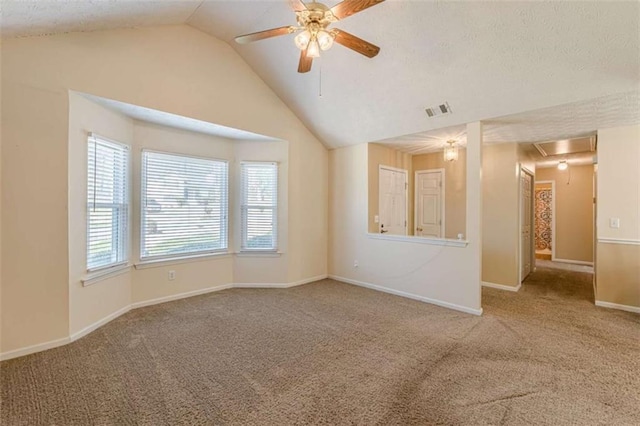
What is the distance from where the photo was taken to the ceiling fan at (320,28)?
210cm

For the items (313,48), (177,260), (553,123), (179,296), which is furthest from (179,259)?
(553,123)

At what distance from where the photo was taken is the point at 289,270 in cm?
497

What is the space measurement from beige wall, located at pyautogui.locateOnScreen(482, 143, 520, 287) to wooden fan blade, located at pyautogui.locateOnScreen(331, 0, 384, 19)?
396 cm

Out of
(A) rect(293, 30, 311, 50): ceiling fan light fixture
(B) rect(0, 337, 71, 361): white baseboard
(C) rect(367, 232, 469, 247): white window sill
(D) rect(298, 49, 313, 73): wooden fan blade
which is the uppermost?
(D) rect(298, 49, 313, 73): wooden fan blade

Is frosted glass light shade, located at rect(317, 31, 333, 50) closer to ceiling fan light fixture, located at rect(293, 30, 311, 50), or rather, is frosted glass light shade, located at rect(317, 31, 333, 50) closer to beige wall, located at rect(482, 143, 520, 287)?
ceiling fan light fixture, located at rect(293, 30, 311, 50)

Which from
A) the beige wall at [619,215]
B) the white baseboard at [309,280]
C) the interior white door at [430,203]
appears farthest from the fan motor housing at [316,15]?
the interior white door at [430,203]

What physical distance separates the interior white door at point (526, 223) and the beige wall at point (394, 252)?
2.11m

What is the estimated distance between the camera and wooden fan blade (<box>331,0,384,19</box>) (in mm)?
2025

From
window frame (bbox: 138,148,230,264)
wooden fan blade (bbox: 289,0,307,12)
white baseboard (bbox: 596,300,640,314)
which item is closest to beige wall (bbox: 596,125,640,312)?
white baseboard (bbox: 596,300,640,314)

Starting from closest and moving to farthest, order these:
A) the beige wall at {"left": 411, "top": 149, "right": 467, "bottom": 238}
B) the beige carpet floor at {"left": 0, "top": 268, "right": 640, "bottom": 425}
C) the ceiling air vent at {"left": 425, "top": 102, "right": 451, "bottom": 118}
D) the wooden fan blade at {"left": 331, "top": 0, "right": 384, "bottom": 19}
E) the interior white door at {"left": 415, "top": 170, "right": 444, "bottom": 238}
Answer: the beige carpet floor at {"left": 0, "top": 268, "right": 640, "bottom": 425} → the wooden fan blade at {"left": 331, "top": 0, "right": 384, "bottom": 19} → the ceiling air vent at {"left": 425, "top": 102, "right": 451, "bottom": 118} → the beige wall at {"left": 411, "top": 149, "right": 467, "bottom": 238} → the interior white door at {"left": 415, "top": 170, "right": 444, "bottom": 238}

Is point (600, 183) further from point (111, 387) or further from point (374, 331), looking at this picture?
point (111, 387)

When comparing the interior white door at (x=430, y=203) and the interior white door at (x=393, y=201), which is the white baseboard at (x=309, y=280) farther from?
the interior white door at (x=430, y=203)

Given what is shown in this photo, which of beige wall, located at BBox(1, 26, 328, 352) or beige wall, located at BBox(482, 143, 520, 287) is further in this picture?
beige wall, located at BBox(482, 143, 520, 287)

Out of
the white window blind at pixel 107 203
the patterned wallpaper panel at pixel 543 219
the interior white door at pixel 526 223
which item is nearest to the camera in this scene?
the white window blind at pixel 107 203
